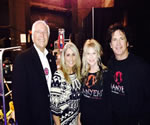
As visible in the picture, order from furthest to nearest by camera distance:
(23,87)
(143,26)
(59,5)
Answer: (59,5) < (143,26) < (23,87)

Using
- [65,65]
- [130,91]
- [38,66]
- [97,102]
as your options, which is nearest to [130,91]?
[130,91]

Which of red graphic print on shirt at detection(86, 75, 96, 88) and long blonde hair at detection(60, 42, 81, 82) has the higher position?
long blonde hair at detection(60, 42, 81, 82)

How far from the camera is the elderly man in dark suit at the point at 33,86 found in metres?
1.57

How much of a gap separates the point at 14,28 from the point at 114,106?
4500 millimetres

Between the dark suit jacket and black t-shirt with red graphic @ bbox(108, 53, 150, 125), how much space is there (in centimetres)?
78

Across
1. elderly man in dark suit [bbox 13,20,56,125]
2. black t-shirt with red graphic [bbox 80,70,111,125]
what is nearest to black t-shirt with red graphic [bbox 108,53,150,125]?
black t-shirt with red graphic [bbox 80,70,111,125]

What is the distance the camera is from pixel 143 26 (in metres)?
2.71

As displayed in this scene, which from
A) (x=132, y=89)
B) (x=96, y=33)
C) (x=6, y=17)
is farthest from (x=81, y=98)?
(x=6, y=17)

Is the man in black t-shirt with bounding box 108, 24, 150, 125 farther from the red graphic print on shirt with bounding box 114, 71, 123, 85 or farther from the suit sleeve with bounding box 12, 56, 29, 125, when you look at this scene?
the suit sleeve with bounding box 12, 56, 29, 125

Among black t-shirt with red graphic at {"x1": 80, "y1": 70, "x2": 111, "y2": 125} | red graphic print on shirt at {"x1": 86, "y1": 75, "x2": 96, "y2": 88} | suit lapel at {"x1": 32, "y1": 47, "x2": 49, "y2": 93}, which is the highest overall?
suit lapel at {"x1": 32, "y1": 47, "x2": 49, "y2": 93}

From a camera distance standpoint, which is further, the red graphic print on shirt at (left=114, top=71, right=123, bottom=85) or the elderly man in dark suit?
the red graphic print on shirt at (left=114, top=71, right=123, bottom=85)

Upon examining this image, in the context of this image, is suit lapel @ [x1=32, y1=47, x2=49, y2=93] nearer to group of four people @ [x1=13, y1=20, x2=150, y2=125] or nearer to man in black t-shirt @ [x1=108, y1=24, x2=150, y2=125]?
group of four people @ [x1=13, y1=20, x2=150, y2=125]

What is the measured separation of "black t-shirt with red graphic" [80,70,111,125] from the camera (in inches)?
63.2

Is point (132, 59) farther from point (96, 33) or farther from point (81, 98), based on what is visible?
point (96, 33)
